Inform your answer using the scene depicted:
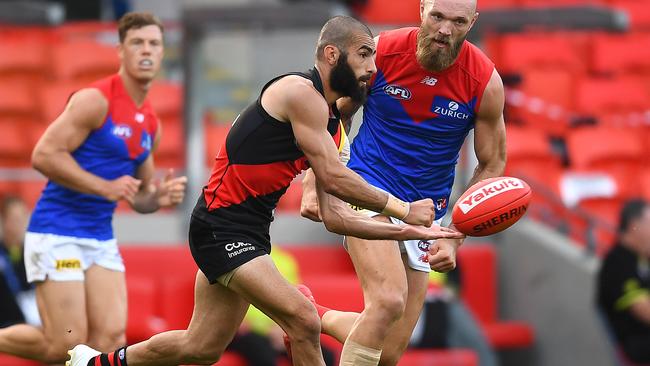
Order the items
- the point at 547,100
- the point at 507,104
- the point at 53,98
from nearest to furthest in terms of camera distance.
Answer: the point at 53,98 → the point at 507,104 → the point at 547,100

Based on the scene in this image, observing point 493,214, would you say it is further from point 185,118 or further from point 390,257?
point 185,118

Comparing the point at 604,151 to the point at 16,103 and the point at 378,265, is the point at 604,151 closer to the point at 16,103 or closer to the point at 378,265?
the point at 16,103

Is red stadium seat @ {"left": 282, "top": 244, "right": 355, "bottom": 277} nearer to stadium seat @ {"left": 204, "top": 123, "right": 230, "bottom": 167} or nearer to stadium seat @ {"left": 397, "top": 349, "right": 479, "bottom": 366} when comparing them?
stadium seat @ {"left": 204, "top": 123, "right": 230, "bottom": 167}

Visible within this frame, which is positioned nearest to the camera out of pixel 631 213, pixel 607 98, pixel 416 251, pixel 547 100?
pixel 416 251

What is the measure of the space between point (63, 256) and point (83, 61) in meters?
6.06

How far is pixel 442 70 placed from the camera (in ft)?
25.3

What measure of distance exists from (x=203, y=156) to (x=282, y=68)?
1078 mm

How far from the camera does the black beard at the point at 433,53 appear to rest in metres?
7.61

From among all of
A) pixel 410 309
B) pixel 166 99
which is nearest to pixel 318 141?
pixel 410 309

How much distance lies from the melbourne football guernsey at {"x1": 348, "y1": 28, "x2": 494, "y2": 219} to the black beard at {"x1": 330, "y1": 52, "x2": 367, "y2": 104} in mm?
641

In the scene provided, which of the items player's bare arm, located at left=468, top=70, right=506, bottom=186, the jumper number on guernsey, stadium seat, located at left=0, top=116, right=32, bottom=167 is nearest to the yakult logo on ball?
player's bare arm, located at left=468, top=70, right=506, bottom=186

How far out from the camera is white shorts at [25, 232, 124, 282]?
27.8 feet

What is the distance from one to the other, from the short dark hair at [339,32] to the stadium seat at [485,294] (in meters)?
5.74

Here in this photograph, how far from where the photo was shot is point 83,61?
14250 millimetres
